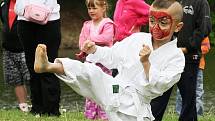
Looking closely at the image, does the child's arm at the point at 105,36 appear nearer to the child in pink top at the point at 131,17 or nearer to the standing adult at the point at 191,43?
the child in pink top at the point at 131,17

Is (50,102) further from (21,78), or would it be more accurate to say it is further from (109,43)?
(21,78)

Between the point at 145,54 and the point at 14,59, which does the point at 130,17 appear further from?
the point at 145,54

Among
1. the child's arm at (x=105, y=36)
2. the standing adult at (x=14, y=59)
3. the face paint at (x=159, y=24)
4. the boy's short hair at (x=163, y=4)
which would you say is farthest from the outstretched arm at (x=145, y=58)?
the standing adult at (x=14, y=59)

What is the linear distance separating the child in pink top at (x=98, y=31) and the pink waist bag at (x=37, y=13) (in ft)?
1.89

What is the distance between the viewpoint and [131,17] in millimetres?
6891

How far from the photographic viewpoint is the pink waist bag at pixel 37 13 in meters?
6.52

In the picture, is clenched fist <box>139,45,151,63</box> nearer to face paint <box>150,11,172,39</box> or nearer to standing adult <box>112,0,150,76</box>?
face paint <box>150,11,172,39</box>

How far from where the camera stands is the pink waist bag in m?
6.52

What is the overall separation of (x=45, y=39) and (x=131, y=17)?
102 cm

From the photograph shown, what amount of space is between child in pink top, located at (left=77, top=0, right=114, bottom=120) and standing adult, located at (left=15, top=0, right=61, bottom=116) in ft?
1.19

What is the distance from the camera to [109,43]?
6.95 metres

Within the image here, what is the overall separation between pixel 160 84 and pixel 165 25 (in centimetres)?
59

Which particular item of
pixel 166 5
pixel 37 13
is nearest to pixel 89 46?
pixel 166 5

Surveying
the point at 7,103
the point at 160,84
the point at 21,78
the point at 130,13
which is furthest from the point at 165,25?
the point at 7,103
